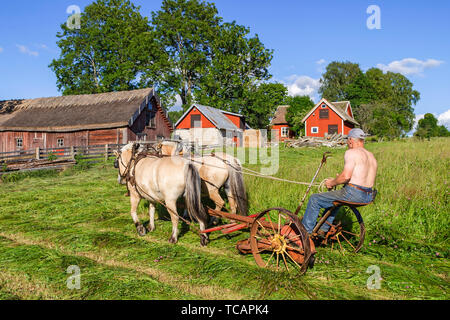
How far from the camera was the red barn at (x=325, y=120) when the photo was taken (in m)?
41.6

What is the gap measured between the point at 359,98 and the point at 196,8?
1400 inches

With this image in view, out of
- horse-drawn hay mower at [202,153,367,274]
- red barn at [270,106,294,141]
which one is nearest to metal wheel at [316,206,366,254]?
horse-drawn hay mower at [202,153,367,274]

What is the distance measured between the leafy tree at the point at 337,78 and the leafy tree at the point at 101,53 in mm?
39998

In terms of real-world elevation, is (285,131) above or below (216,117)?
below

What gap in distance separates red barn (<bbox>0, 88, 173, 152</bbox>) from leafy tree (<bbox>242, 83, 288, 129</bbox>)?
17478 mm

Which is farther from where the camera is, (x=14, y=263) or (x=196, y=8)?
(x=196, y=8)

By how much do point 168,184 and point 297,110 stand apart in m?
44.4

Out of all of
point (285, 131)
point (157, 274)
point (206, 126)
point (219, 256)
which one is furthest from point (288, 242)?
point (285, 131)

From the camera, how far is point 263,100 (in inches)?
1674

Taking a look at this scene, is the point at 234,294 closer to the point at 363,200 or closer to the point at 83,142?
the point at 363,200

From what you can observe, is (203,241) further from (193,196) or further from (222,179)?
(222,179)
